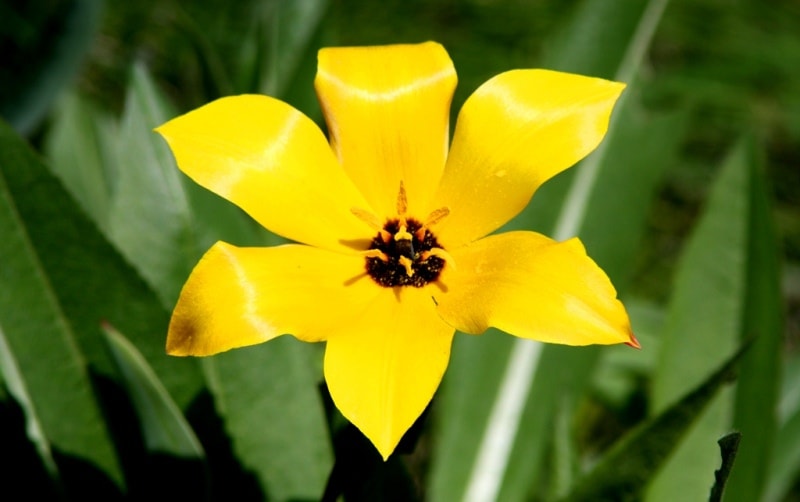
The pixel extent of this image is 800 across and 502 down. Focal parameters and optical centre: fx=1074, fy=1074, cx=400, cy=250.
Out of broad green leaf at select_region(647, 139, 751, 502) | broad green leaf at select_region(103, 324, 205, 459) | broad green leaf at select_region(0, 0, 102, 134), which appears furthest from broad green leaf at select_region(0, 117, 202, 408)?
broad green leaf at select_region(0, 0, 102, 134)

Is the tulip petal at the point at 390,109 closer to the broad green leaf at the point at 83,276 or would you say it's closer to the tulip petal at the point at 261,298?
the tulip petal at the point at 261,298

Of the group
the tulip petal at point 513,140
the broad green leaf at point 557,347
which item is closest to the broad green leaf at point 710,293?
the broad green leaf at point 557,347

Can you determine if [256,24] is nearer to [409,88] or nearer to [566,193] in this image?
[566,193]

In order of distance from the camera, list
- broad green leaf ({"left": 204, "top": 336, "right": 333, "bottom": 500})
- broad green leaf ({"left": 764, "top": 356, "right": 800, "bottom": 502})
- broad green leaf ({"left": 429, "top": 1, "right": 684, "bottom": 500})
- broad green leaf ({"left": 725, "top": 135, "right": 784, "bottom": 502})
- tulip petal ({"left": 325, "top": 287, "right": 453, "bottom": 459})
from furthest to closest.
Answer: broad green leaf ({"left": 764, "top": 356, "right": 800, "bottom": 502}) < broad green leaf ({"left": 429, "top": 1, "right": 684, "bottom": 500}) < broad green leaf ({"left": 725, "top": 135, "right": 784, "bottom": 502}) < broad green leaf ({"left": 204, "top": 336, "right": 333, "bottom": 500}) < tulip petal ({"left": 325, "top": 287, "right": 453, "bottom": 459})


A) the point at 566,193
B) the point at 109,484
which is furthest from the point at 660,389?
the point at 109,484

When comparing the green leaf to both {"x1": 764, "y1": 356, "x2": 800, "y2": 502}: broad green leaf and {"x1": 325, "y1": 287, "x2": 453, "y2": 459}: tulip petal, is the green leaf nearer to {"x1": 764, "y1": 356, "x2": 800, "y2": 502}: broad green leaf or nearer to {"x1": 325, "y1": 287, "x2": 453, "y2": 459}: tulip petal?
{"x1": 325, "y1": 287, "x2": 453, "y2": 459}: tulip petal

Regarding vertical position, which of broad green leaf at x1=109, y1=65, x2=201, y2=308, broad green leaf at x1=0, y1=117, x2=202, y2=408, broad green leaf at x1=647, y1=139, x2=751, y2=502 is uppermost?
broad green leaf at x1=647, y1=139, x2=751, y2=502

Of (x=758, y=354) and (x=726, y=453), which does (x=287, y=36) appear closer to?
(x=758, y=354)
